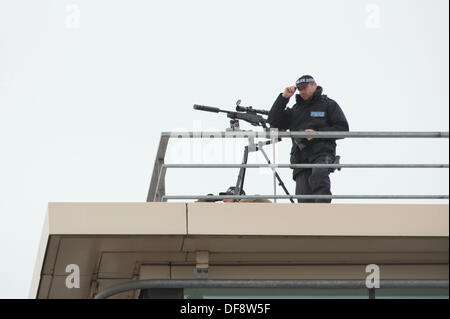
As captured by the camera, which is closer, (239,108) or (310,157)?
(310,157)

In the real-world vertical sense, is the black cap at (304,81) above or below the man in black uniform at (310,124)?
above

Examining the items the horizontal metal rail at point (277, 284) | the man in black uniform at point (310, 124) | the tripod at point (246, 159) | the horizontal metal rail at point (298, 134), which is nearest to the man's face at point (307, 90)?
the man in black uniform at point (310, 124)

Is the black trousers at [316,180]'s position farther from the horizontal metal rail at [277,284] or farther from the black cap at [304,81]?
the horizontal metal rail at [277,284]

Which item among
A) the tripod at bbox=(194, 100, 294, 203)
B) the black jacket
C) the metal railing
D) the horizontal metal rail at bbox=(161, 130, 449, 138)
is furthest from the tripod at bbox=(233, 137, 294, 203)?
the metal railing

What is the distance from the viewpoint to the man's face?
10.5 metres

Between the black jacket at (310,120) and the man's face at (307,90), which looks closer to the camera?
the black jacket at (310,120)

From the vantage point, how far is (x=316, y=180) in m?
9.87

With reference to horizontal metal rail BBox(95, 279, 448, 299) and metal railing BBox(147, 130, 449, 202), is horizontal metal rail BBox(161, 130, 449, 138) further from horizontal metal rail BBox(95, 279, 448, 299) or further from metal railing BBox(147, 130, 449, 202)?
horizontal metal rail BBox(95, 279, 448, 299)

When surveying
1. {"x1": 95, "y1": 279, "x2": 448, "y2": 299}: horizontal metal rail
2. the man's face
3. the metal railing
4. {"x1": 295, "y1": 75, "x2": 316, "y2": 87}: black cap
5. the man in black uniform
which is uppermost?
{"x1": 295, "y1": 75, "x2": 316, "y2": 87}: black cap

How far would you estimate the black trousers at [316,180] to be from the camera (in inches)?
388

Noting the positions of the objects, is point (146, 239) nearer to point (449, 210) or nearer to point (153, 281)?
point (153, 281)

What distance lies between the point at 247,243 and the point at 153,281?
817mm
